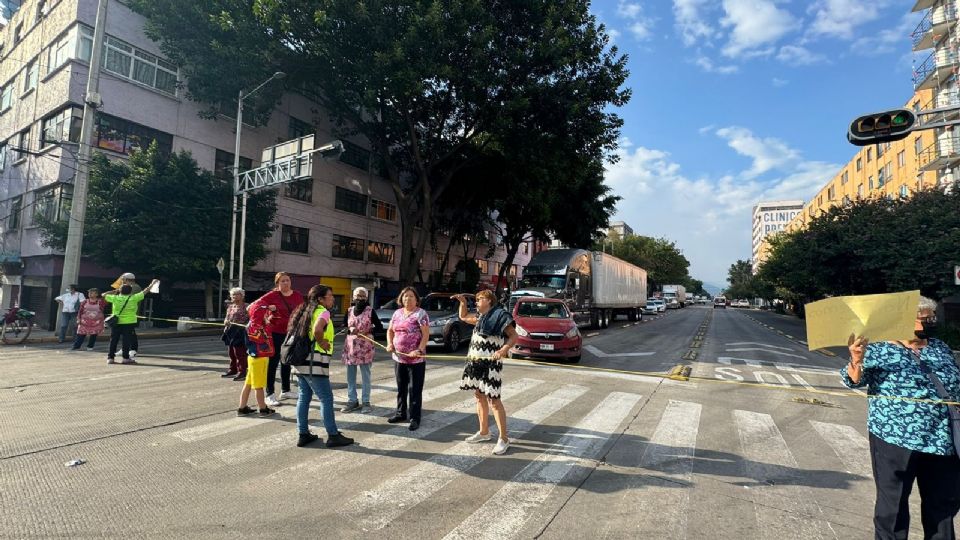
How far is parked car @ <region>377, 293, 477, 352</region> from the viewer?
43.7ft

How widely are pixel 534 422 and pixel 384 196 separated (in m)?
29.3

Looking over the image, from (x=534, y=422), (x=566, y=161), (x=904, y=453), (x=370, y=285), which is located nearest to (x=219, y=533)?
(x=534, y=422)

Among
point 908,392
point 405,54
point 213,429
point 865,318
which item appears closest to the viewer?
point 908,392

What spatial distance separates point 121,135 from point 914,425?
997 inches

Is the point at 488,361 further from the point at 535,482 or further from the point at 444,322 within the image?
the point at 444,322

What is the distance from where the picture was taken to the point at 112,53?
1930cm

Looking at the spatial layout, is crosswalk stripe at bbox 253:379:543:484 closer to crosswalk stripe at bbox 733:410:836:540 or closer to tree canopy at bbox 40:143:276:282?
crosswalk stripe at bbox 733:410:836:540

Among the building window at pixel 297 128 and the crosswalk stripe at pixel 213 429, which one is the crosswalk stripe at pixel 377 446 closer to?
the crosswalk stripe at pixel 213 429

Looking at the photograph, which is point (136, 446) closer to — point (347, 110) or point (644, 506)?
point (644, 506)

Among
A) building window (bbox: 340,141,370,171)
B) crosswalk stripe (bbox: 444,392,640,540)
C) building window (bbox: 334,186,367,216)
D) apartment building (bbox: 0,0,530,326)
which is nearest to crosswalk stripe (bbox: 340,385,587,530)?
crosswalk stripe (bbox: 444,392,640,540)

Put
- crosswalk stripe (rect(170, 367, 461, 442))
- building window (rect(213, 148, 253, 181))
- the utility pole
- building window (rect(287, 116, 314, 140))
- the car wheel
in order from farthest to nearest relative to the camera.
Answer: building window (rect(287, 116, 314, 140)) → building window (rect(213, 148, 253, 181)) → the utility pole → the car wheel → crosswalk stripe (rect(170, 367, 461, 442))

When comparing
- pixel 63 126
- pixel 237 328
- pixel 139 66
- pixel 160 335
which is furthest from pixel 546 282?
pixel 63 126

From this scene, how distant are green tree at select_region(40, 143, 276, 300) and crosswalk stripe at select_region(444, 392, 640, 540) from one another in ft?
55.9

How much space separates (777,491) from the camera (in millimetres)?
4078
